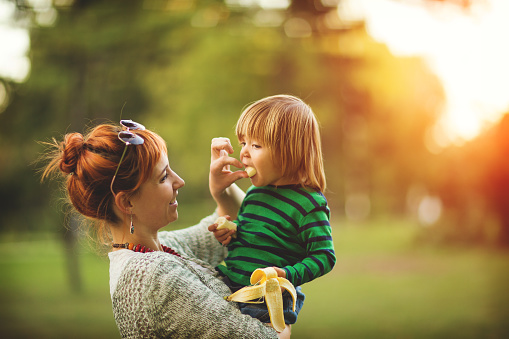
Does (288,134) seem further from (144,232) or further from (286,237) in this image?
(144,232)

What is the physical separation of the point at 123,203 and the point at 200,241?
529 mm

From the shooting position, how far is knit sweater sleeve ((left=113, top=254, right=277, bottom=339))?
198cm

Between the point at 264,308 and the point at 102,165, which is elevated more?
the point at 102,165

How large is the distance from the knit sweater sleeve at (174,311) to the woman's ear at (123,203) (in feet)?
0.95

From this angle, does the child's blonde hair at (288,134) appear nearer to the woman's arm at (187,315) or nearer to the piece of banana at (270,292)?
the piece of banana at (270,292)

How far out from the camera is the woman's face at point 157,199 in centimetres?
222

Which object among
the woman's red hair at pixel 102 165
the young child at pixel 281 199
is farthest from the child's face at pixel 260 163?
the woman's red hair at pixel 102 165

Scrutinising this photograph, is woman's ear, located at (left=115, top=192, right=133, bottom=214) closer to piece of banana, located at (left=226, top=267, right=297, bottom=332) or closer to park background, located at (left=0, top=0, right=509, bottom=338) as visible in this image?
piece of banana, located at (left=226, top=267, right=297, bottom=332)

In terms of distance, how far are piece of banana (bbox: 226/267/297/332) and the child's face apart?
0.42 meters

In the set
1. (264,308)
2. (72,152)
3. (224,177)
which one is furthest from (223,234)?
(72,152)

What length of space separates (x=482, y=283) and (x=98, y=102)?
9978mm

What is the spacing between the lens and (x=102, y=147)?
7.22 feet

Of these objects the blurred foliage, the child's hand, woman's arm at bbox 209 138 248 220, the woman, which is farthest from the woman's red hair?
the blurred foliage

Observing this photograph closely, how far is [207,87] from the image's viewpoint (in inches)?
617
